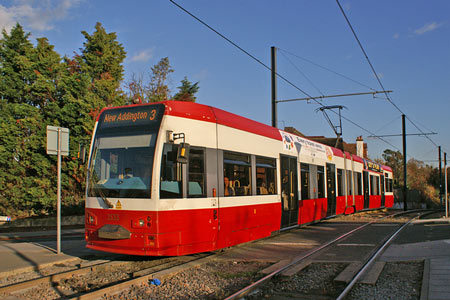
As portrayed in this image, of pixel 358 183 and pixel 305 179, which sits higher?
pixel 305 179

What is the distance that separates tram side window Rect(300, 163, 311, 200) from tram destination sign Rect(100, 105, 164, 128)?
725 cm

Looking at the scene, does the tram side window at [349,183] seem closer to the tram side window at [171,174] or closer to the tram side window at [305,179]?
the tram side window at [305,179]

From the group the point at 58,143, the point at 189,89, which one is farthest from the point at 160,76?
the point at 58,143

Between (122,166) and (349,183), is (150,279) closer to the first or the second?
(122,166)

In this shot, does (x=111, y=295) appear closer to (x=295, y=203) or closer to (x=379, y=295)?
(x=379, y=295)

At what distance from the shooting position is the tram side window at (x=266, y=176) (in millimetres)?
10867

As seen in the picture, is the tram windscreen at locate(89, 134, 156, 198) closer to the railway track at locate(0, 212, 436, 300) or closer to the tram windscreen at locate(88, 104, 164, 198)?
the tram windscreen at locate(88, 104, 164, 198)

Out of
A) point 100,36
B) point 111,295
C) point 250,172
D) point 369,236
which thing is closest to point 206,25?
point 250,172

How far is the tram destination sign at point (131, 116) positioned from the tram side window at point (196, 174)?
1.05 metres

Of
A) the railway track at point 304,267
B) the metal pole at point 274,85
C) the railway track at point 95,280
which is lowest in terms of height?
the railway track at point 304,267

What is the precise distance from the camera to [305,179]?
14422 mm

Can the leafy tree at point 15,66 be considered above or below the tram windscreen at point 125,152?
above

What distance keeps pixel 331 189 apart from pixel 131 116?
11.4 meters

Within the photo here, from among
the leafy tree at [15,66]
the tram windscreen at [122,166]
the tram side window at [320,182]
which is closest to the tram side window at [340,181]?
the tram side window at [320,182]
